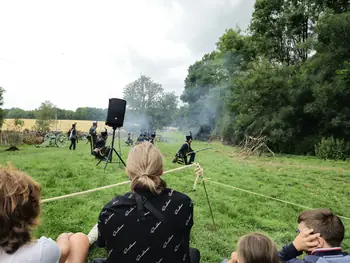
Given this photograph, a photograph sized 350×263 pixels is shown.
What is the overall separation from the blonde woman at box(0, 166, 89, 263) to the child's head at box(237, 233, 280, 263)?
99 centimetres

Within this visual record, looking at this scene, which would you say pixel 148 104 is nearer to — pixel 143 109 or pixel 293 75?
pixel 143 109

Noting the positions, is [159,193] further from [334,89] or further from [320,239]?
[334,89]

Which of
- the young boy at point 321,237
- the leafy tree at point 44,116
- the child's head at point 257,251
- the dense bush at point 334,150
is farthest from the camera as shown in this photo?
the leafy tree at point 44,116

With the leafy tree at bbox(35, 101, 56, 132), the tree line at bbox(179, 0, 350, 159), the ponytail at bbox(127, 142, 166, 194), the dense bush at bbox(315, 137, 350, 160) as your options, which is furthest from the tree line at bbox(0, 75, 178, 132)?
the ponytail at bbox(127, 142, 166, 194)

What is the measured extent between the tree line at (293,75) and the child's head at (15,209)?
1469 centimetres

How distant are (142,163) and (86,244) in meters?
0.87

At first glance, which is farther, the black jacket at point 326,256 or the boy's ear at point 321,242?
the boy's ear at point 321,242

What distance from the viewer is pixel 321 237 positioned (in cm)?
172

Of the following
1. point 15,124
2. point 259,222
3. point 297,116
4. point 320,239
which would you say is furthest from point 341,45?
point 15,124

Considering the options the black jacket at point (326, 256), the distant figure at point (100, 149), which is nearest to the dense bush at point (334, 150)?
the distant figure at point (100, 149)

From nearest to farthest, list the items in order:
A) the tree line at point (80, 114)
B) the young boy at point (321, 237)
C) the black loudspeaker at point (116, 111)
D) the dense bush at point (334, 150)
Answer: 1. the young boy at point (321, 237)
2. the black loudspeaker at point (116, 111)
3. the dense bush at point (334, 150)
4. the tree line at point (80, 114)

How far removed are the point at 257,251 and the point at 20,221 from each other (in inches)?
47.7

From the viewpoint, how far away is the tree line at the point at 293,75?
583 inches

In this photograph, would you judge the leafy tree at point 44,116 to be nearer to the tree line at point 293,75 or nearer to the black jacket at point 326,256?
the tree line at point 293,75
